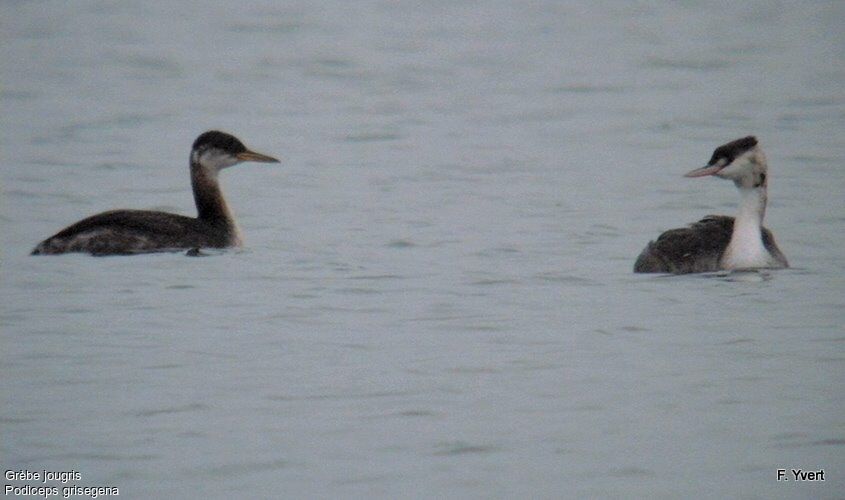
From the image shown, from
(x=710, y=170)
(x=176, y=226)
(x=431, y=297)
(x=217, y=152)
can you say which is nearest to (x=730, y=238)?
(x=710, y=170)

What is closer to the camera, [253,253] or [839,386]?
[839,386]

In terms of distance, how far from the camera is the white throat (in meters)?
13.1

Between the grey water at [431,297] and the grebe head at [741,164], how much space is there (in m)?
0.75

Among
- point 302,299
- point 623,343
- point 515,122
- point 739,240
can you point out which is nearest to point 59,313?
point 302,299

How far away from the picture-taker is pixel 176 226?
578 inches

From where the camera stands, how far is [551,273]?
43.9 ft

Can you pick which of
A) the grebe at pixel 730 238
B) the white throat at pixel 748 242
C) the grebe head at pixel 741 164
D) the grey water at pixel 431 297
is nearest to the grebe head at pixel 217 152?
the grey water at pixel 431 297

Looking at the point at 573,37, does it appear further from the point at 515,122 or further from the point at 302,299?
the point at 302,299

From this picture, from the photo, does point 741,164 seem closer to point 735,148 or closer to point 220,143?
point 735,148

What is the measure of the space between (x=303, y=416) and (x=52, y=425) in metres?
1.26

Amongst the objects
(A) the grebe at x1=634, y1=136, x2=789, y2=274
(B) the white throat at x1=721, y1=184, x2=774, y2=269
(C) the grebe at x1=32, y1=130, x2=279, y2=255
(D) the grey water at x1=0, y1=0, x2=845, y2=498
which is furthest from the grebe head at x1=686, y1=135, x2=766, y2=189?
(C) the grebe at x1=32, y1=130, x2=279, y2=255

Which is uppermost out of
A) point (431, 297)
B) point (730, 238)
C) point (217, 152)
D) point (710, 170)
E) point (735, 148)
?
point (735, 148)

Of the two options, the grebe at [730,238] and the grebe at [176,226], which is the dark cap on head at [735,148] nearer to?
the grebe at [730,238]

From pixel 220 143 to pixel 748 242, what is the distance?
5.04 m
